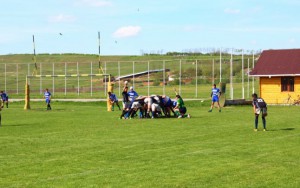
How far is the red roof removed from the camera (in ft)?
186

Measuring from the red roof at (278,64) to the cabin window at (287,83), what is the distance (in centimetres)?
72

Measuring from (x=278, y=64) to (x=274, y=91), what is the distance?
2.81 m

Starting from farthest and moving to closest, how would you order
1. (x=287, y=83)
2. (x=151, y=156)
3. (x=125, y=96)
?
(x=287, y=83) → (x=125, y=96) → (x=151, y=156)

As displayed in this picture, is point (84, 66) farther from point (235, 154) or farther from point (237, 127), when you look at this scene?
point (235, 154)

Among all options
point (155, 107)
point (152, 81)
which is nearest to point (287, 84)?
point (155, 107)

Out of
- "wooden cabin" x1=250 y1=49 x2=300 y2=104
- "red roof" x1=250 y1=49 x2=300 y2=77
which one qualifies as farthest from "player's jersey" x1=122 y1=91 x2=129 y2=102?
"red roof" x1=250 y1=49 x2=300 y2=77

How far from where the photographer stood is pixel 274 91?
57.2 m

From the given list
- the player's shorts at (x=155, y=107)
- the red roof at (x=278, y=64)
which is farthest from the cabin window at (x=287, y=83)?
the player's shorts at (x=155, y=107)

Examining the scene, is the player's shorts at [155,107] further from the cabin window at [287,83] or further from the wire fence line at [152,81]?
the wire fence line at [152,81]

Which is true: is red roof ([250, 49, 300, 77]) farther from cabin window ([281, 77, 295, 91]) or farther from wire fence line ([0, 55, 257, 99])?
wire fence line ([0, 55, 257, 99])

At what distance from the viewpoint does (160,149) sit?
20.4 m

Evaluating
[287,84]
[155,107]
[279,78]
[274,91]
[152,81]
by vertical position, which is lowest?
[155,107]

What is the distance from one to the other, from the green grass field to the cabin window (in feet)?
88.8

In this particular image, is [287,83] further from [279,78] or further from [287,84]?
[279,78]
